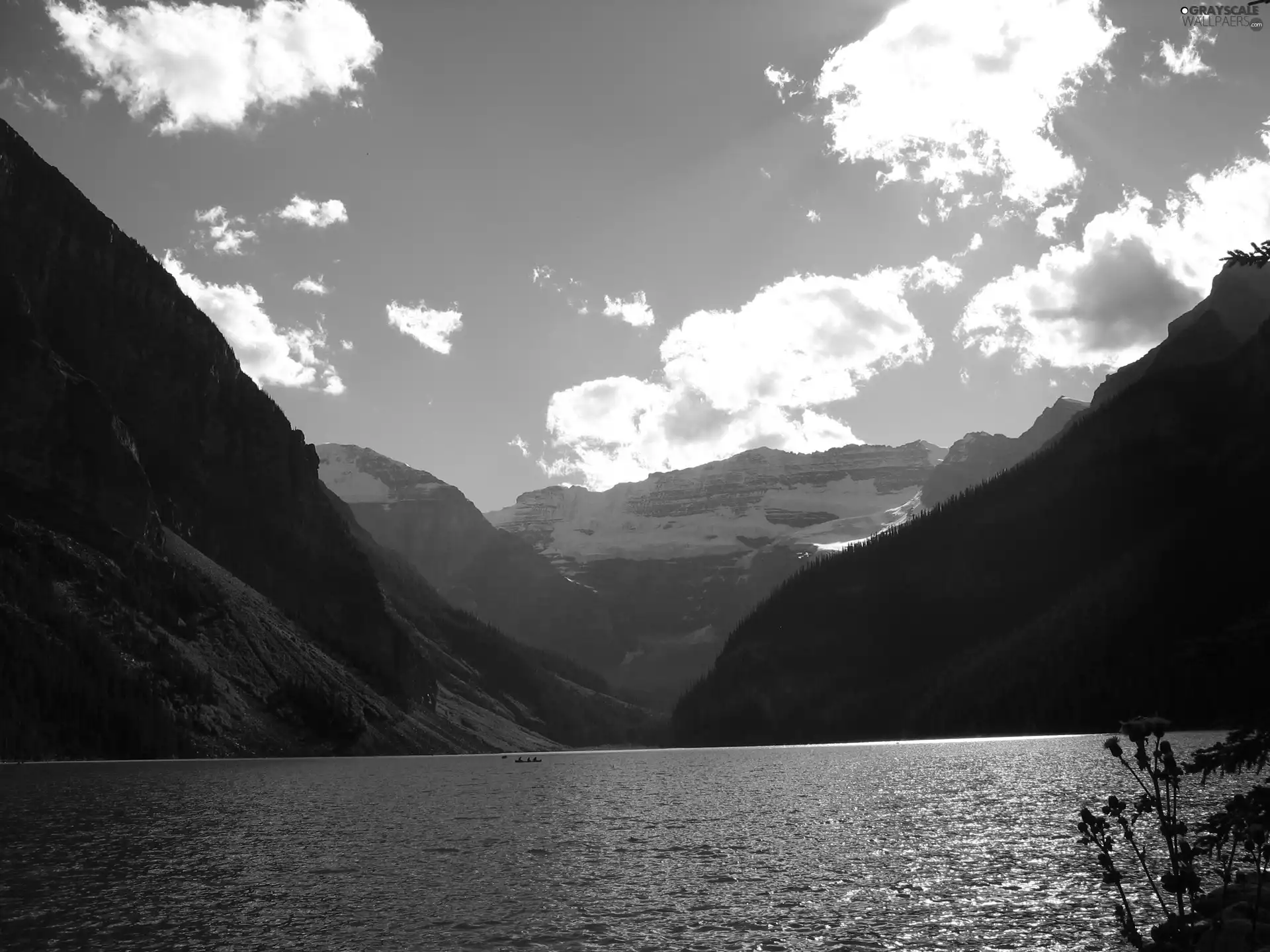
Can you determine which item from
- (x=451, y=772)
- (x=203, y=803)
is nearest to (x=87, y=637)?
(x=451, y=772)

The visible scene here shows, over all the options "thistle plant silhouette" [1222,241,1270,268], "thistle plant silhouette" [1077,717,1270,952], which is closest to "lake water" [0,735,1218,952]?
"thistle plant silhouette" [1077,717,1270,952]

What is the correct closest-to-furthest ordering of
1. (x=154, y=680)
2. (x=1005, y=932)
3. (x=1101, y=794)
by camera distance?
(x=1005, y=932)
(x=1101, y=794)
(x=154, y=680)

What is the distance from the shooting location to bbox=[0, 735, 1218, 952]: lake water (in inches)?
1558

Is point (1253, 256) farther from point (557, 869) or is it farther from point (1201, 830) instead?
point (557, 869)

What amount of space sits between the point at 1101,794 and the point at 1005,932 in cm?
5609

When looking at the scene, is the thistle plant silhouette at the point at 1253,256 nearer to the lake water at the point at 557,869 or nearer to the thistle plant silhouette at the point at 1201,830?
the thistle plant silhouette at the point at 1201,830

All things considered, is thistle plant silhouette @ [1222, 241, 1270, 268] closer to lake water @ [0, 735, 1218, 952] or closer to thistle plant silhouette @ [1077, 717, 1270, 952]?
thistle plant silhouette @ [1077, 717, 1270, 952]

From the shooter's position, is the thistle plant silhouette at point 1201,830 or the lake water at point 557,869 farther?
the lake water at point 557,869

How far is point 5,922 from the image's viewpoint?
130 ft

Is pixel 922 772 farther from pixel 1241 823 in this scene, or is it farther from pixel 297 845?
pixel 1241 823

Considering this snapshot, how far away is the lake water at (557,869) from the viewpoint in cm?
3956

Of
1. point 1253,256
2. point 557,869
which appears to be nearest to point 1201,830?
point 1253,256

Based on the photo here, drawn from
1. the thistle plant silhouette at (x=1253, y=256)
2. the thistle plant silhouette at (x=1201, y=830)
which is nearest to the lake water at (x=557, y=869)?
the thistle plant silhouette at (x=1201, y=830)

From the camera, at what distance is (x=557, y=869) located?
57.1 metres
